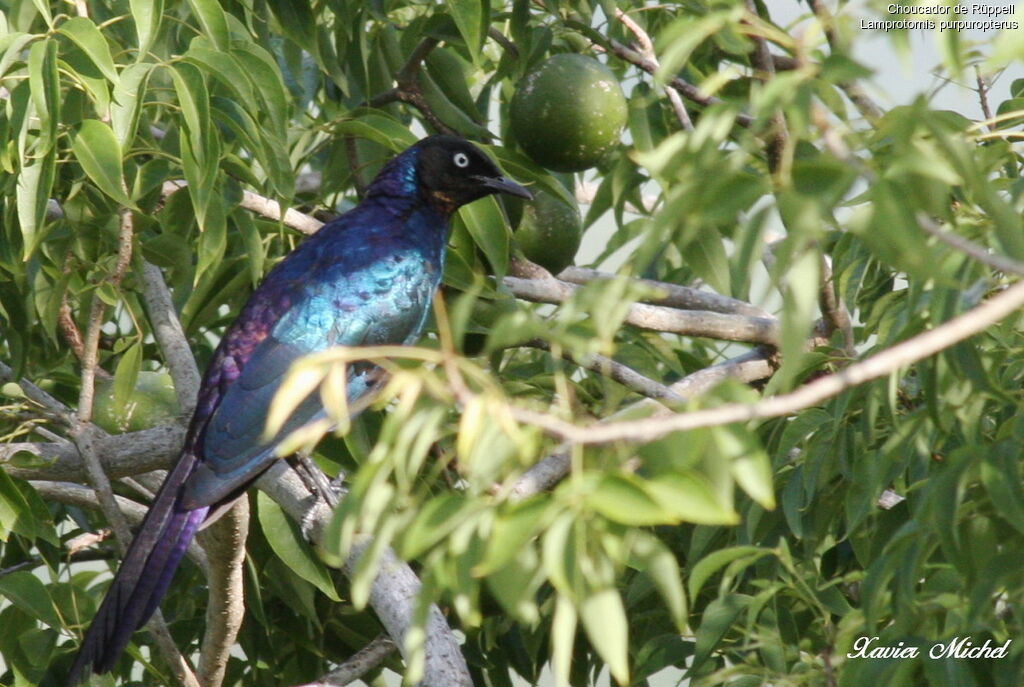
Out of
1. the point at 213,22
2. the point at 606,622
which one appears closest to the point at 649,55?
the point at 213,22

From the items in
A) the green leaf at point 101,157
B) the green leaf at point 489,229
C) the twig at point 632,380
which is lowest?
the twig at point 632,380

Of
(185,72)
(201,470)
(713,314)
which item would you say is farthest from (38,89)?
(713,314)

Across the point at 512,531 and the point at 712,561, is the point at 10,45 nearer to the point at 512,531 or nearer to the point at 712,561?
the point at 712,561

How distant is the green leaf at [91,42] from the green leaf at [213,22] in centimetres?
31

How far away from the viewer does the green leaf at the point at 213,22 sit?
9.02ft

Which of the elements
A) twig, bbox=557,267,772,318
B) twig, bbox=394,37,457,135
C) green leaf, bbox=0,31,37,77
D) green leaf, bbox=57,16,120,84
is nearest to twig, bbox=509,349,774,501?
twig, bbox=557,267,772,318

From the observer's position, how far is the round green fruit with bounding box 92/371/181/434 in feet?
12.0

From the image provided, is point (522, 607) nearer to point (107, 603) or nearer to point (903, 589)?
point (903, 589)

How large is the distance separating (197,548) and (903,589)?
2328 millimetres

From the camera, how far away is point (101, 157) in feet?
8.58

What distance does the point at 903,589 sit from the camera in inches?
69.2

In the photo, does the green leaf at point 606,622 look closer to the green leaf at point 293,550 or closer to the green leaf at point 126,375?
the green leaf at point 293,550

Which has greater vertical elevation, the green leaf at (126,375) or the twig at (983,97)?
the twig at (983,97)

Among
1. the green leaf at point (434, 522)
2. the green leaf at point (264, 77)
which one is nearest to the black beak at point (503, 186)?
the green leaf at point (264, 77)
